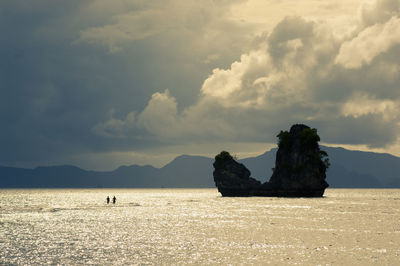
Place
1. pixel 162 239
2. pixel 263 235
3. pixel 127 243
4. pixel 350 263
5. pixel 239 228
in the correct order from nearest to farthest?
pixel 350 263 < pixel 127 243 < pixel 162 239 < pixel 263 235 < pixel 239 228

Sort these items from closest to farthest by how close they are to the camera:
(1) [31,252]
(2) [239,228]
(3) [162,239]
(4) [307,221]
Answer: (1) [31,252], (3) [162,239], (2) [239,228], (4) [307,221]

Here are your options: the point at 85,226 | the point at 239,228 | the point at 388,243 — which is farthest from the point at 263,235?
the point at 85,226

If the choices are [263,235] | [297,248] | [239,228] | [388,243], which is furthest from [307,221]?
[297,248]

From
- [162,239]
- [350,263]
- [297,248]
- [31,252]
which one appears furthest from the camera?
[162,239]

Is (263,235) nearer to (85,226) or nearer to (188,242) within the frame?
(188,242)

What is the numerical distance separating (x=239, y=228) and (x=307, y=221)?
67.9 ft

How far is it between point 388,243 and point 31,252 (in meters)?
48.5

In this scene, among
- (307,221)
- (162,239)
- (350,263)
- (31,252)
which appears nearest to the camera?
(350,263)

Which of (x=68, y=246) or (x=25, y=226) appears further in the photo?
(x=25, y=226)

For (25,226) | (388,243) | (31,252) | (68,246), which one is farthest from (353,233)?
(25,226)

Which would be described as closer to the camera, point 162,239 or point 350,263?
point 350,263

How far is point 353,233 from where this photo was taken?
81062 mm

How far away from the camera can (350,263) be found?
52312 mm

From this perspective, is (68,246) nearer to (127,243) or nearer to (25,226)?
(127,243)
